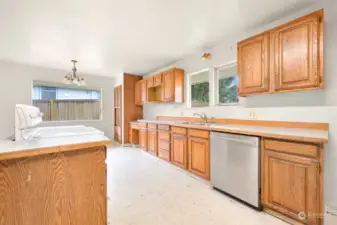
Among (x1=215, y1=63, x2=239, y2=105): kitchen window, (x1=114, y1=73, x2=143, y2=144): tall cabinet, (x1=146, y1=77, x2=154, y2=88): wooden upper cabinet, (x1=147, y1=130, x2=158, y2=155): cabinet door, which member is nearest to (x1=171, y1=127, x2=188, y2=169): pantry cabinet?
(x1=147, y1=130, x2=158, y2=155): cabinet door

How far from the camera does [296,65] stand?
1864mm

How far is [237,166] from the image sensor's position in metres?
2.09

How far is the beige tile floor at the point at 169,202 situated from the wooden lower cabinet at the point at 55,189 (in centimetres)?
64

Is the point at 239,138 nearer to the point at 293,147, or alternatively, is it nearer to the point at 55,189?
Answer: the point at 293,147

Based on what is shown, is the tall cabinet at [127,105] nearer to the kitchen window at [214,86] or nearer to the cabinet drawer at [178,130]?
the kitchen window at [214,86]

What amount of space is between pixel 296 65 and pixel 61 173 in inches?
97.4

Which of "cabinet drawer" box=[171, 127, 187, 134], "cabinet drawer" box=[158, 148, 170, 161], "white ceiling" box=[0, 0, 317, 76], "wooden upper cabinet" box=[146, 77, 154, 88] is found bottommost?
"cabinet drawer" box=[158, 148, 170, 161]

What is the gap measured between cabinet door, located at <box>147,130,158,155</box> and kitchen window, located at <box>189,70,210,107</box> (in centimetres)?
118

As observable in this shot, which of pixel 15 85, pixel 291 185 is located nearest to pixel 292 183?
pixel 291 185

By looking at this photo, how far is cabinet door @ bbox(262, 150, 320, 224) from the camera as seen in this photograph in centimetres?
150

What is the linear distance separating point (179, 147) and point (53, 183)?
2.33 meters

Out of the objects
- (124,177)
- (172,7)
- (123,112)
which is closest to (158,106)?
(123,112)

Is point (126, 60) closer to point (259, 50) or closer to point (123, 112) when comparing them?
point (123, 112)

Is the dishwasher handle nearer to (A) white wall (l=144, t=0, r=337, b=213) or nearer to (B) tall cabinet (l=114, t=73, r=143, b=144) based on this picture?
(A) white wall (l=144, t=0, r=337, b=213)
